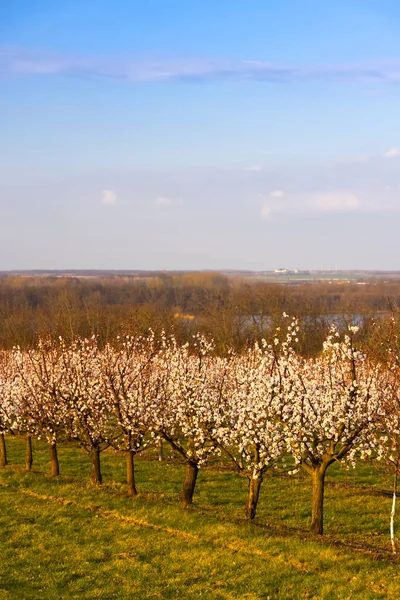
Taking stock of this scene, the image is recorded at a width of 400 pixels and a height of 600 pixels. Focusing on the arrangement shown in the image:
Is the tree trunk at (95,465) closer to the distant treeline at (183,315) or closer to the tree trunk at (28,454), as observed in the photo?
the tree trunk at (28,454)

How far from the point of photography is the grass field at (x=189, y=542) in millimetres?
16656

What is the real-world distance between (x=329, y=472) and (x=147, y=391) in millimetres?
11716

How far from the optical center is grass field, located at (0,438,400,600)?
54.6 feet

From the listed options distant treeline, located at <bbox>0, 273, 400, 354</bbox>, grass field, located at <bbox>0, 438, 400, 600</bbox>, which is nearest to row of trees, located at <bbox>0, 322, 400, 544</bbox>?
grass field, located at <bbox>0, 438, 400, 600</bbox>

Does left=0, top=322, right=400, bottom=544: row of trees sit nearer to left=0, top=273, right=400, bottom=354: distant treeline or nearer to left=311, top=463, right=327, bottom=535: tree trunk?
left=311, top=463, right=327, bottom=535: tree trunk

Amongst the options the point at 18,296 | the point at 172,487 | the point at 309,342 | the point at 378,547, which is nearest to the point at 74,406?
the point at 172,487

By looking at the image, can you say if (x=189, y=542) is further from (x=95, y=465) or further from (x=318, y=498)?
(x=95, y=465)

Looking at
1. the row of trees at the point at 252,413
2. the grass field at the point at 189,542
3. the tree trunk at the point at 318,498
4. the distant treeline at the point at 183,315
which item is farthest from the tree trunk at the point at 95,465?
the tree trunk at the point at 318,498

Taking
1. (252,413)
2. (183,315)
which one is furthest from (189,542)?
(183,315)

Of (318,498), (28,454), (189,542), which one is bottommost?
(28,454)

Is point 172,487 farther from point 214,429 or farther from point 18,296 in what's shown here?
point 18,296

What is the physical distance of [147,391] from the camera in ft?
93.1

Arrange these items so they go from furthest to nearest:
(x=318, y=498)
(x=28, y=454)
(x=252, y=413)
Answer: (x=28, y=454)
(x=252, y=413)
(x=318, y=498)

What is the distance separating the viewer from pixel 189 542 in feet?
65.6
